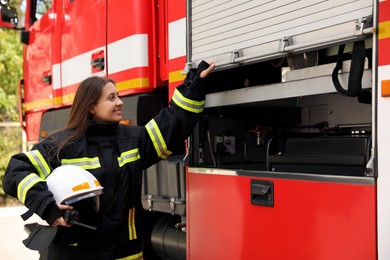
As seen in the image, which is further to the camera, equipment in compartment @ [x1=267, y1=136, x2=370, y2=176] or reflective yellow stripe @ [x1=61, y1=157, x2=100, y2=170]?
reflective yellow stripe @ [x1=61, y1=157, x2=100, y2=170]

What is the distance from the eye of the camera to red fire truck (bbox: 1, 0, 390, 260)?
5.32 feet

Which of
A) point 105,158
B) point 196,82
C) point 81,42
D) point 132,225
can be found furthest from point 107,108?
point 81,42

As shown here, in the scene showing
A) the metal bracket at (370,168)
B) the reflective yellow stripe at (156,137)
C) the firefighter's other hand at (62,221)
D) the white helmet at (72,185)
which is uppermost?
the reflective yellow stripe at (156,137)

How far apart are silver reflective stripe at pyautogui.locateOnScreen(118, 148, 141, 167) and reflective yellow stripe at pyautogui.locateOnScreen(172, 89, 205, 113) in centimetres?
33

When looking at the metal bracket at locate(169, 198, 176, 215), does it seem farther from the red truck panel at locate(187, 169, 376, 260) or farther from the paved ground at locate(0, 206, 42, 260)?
the paved ground at locate(0, 206, 42, 260)

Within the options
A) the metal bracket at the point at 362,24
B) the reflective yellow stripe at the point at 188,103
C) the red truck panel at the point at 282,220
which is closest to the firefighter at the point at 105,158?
the reflective yellow stripe at the point at 188,103

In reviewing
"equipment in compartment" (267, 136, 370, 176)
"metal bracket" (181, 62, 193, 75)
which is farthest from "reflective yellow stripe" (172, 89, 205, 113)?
"equipment in compartment" (267, 136, 370, 176)

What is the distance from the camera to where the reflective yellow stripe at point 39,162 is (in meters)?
2.23

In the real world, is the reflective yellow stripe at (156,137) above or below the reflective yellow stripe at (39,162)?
above

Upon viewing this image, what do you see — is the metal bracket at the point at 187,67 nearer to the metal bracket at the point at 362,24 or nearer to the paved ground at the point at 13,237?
the metal bracket at the point at 362,24

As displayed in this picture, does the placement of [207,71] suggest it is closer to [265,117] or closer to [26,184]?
[265,117]

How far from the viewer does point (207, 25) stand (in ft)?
7.59

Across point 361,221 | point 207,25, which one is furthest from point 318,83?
point 207,25

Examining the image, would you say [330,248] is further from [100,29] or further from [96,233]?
[100,29]
